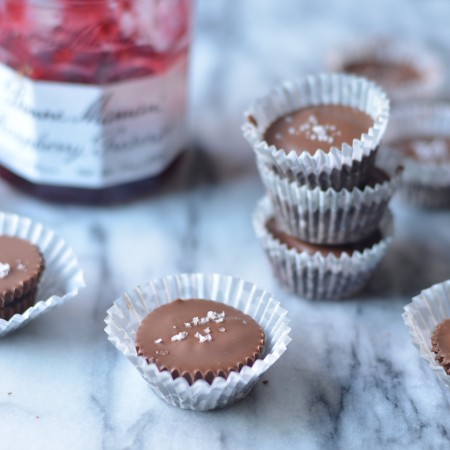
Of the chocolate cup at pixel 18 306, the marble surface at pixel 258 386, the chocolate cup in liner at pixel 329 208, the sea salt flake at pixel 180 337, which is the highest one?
the chocolate cup in liner at pixel 329 208

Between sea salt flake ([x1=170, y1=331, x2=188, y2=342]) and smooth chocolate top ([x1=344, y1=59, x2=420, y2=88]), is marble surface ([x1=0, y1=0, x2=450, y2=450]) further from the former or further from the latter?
smooth chocolate top ([x1=344, y1=59, x2=420, y2=88])

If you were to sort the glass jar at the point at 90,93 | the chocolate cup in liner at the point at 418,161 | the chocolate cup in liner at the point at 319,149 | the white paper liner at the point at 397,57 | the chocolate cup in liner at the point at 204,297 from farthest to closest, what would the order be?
the white paper liner at the point at 397,57, the chocolate cup in liner at the point at 418,161, the glass jar at the point at 90,93, the chocolate cup in liner at the point at 319,149, the chocolate cup in liner at the point at 204,297

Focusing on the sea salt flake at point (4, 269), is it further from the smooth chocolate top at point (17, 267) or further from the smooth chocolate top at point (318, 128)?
the smooth chocolate top at point (318, 128)

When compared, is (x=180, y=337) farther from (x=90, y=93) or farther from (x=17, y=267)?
(x=90, y=93)

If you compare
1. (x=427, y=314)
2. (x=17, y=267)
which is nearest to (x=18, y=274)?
(x=17, y=267)

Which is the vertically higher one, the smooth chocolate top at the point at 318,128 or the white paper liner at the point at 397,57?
the smooth chocolate top at the point at 318,128

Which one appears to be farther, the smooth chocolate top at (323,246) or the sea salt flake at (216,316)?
the smooth chocolate top at (323,246)

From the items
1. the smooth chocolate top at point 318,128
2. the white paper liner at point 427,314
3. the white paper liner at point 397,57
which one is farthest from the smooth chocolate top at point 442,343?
the white paper liner at point 397,57
